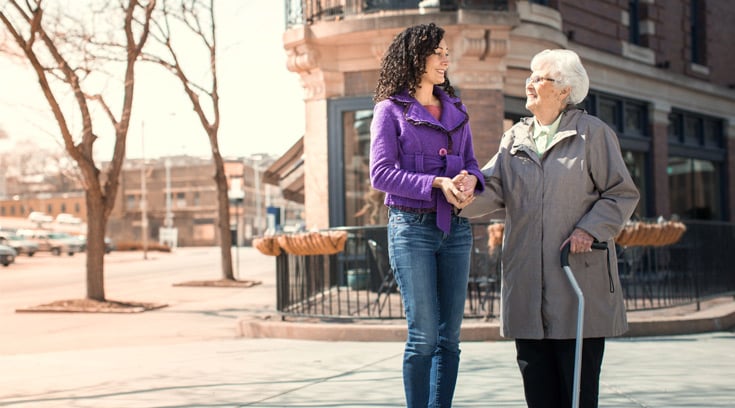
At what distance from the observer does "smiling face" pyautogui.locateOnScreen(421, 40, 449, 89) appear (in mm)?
4496

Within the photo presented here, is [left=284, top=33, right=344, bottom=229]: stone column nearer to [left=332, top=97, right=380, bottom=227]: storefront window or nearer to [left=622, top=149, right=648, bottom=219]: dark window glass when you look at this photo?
[left=332, top=97, right=380, bottom=227]: storefront window

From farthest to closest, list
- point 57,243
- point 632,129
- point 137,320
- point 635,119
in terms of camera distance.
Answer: point 57,243 → point 635,119 → point 632,129 → point 137,320

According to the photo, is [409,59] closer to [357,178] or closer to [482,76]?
[482,76]

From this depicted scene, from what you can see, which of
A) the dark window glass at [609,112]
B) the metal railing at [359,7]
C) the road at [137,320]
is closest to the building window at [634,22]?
the dark window glass at [609,112]

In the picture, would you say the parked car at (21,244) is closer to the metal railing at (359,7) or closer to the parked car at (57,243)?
the parked car at (57,243)

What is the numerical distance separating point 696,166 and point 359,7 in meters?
10.3

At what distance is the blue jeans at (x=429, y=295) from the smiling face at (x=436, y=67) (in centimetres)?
67

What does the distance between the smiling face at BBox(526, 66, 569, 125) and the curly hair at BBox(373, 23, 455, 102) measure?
573mm

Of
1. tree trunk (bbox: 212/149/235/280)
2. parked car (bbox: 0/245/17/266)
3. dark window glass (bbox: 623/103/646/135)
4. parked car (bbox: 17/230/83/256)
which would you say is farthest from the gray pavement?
parked car (bbox: 17/230/83/256)

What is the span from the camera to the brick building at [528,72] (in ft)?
49.2

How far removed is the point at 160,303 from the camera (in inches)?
695

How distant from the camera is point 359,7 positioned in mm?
15477

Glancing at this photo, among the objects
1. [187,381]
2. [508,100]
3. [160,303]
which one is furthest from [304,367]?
[160,303]

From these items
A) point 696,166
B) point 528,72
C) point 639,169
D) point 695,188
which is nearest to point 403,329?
point 528,72
